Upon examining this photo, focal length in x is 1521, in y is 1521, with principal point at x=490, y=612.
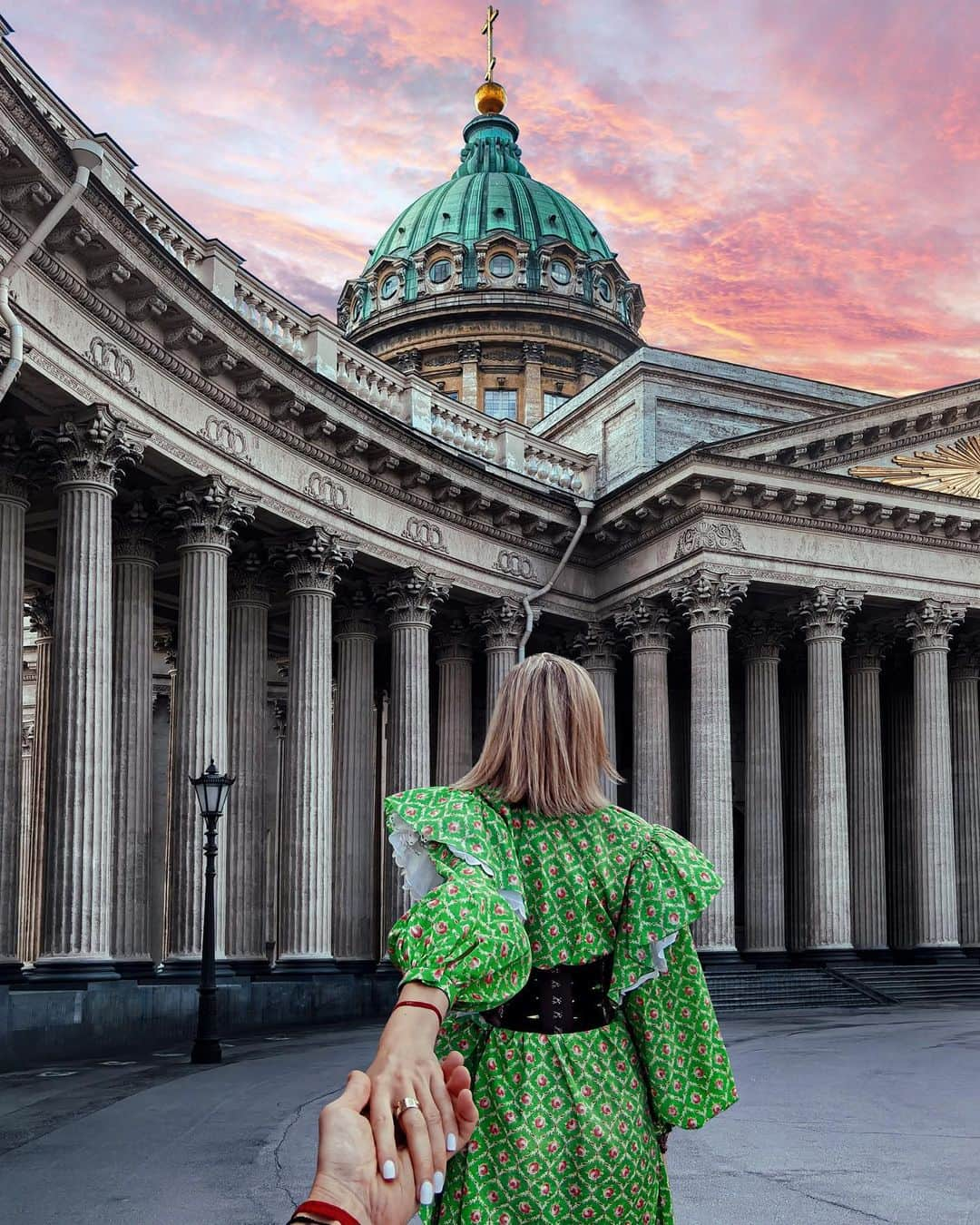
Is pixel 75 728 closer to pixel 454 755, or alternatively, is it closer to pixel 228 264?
pixel 228 264

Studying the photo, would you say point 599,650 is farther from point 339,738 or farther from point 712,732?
point 339,738

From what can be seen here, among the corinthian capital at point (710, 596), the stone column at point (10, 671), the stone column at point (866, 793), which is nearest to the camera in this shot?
the stone column at point (10, 671)

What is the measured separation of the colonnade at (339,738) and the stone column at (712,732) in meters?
0.04

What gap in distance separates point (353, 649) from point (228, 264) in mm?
8451

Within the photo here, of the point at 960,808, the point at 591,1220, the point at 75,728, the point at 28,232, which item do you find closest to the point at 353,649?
the point at 75,728

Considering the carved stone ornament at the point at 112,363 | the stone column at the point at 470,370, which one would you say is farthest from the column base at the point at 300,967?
the stone column at the point at 470,370

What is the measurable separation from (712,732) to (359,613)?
726cm

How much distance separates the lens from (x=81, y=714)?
747 inches

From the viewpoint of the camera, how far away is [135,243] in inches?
770

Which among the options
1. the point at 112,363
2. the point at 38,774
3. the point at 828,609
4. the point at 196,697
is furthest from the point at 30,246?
the point at 828,609

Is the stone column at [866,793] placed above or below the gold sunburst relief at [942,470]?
below

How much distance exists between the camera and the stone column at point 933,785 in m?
32.3

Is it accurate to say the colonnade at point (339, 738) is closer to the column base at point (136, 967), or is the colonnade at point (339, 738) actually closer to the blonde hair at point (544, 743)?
the column base at point (136, 967)

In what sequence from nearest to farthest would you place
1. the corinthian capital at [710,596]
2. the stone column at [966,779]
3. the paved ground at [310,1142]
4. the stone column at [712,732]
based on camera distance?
the paved ground at [310,1142], the stone column at [712,732], the corinthian capital at [710,596], the stone column at [966,779]
